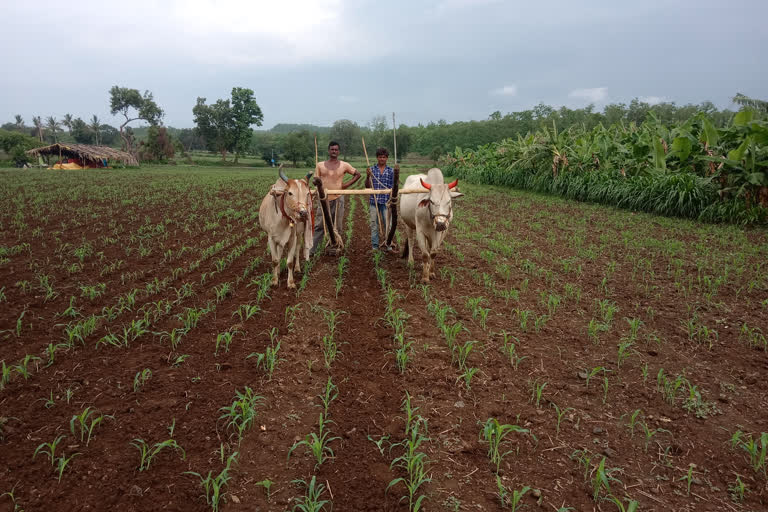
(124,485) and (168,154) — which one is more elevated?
(168,154)

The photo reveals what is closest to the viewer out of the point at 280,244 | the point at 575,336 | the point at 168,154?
the point at 575,336

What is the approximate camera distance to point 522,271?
23.7 feet

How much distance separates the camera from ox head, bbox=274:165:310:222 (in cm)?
555

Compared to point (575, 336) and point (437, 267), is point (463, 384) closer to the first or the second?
point (575, 336)

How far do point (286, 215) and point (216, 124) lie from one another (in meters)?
60.2

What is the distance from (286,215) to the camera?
19.2 ft

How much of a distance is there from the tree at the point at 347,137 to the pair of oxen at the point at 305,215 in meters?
57.6

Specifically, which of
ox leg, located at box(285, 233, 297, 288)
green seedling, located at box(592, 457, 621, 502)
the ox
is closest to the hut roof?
the ox

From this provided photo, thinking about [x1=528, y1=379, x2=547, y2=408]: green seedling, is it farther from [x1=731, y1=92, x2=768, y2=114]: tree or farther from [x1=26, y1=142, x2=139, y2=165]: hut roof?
[x1=26, y1=142, x2=139, y2=165]: hut roof

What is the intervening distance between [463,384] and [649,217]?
10.4 m

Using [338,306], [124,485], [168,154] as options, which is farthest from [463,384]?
[168,154]

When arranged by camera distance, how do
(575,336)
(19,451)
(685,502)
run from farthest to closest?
(575,336)
(19,451)
(685,502)

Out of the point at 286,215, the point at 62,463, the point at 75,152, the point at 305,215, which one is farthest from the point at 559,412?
the point at 75,152

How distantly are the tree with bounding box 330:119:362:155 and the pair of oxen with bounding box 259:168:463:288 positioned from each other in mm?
57623
